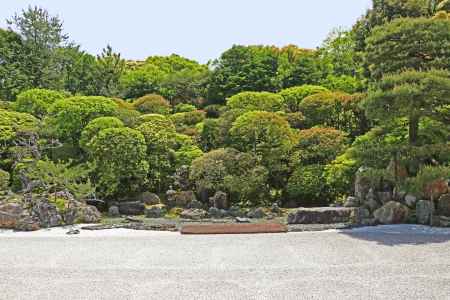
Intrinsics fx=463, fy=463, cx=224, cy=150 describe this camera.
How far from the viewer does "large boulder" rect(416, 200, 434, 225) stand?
7750 millimetres

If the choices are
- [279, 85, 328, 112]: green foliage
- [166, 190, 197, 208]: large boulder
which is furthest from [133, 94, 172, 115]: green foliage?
[166, 190, 197, 208]: large boulder

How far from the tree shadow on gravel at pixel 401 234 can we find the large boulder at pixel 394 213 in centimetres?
25

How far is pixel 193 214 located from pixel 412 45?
6056mm

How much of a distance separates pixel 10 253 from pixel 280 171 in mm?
7768

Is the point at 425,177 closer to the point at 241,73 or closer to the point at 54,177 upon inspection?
the point at 54,177

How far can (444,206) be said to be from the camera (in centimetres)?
791

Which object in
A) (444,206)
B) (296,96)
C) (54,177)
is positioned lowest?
(444,206)

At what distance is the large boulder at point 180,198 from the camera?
41.1ft

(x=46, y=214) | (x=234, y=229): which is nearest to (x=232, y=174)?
(x=234, y=229)

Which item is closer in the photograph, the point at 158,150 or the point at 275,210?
the point at 275,210

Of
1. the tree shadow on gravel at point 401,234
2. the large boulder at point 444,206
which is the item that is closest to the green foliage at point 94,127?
the tree shadow on gravel at point 401,234

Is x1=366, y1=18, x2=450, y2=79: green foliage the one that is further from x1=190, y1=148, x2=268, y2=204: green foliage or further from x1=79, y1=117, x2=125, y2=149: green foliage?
x1=79, y1=117, x2=125, y2=149: green foliage

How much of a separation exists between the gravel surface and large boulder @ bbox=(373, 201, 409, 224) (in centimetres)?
44

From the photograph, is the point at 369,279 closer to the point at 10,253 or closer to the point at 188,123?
the point at 10,253
